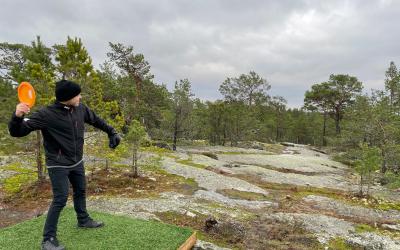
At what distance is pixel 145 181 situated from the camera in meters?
16.4

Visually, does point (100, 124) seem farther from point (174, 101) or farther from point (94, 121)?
point (174, 101)

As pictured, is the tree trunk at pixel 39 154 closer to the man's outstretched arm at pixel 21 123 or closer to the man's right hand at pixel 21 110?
the man's outstretched arm at pixel 21 123

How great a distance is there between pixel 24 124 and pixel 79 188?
6.26ft

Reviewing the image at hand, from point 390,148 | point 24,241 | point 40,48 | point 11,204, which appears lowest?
point 11,204

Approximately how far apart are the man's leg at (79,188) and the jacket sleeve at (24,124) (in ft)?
3.53

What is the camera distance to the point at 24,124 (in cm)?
517

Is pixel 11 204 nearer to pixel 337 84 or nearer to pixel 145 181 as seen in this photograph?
pixel 145 181

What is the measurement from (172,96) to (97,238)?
2890 centimetres

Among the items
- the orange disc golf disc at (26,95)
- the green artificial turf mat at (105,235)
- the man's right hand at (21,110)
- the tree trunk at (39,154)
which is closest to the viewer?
the man's right hand at (21,110)

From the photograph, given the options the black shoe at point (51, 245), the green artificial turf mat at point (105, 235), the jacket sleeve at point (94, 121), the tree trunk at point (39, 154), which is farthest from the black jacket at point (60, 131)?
the tree trunk at point (39, 154)

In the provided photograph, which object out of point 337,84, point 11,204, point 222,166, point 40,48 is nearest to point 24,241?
point 11,204

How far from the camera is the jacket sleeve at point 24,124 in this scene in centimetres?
500

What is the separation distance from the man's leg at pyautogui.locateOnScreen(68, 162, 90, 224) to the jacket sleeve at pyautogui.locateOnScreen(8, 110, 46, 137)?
3.53 feet

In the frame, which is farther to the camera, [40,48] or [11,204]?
[40,48]
